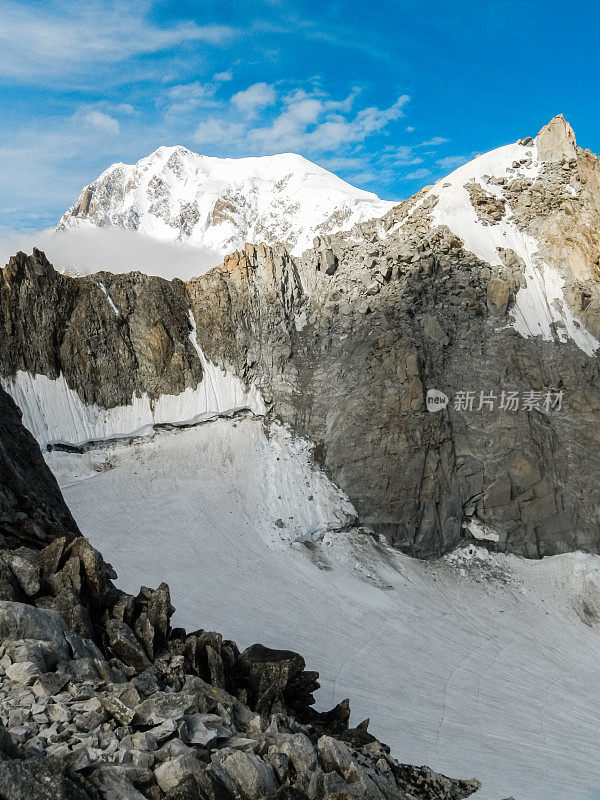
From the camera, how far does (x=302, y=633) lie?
25.0m

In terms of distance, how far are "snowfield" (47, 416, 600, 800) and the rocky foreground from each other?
553cm

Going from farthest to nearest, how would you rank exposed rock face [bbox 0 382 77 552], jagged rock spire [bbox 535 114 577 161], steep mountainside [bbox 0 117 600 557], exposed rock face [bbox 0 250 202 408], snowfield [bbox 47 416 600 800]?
1. jagged rock spire [bbox 535 114 577 161]
2. exposed rock face [bbox 0 250 202 408]
3. steep mountainside [bbox 0 117 600 557]
4. snowfield [bbox 47 416 600 800]
5. exposed rock face [bbox 0 382 77 552]

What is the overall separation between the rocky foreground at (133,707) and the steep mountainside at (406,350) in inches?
992

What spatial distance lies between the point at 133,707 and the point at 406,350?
34.3 m

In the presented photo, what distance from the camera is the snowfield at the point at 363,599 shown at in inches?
799

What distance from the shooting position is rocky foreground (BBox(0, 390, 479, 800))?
640cm

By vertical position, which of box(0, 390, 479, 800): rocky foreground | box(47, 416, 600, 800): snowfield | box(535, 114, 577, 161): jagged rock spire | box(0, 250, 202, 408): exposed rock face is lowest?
box(47, 416, 600, 800): snowfield

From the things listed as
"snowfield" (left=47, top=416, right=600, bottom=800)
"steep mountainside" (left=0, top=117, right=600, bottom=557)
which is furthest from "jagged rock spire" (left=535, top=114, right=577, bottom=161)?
"snowfield" (left=47, top=416, right=600, bottom=800)

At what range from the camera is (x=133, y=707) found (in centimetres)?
774

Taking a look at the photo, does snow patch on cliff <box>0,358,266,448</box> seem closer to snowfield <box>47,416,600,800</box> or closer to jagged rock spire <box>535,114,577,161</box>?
snowfield <box>47,416,600,800</box>

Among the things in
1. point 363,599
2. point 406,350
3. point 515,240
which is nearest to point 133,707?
point 363,599

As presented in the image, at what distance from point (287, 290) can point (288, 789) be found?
41.6m

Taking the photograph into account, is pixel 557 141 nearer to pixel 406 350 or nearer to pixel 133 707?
pixel 406 350

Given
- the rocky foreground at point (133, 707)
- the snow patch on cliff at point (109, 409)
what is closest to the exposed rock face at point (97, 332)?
the snow patch on cliff at point (109, 409)
